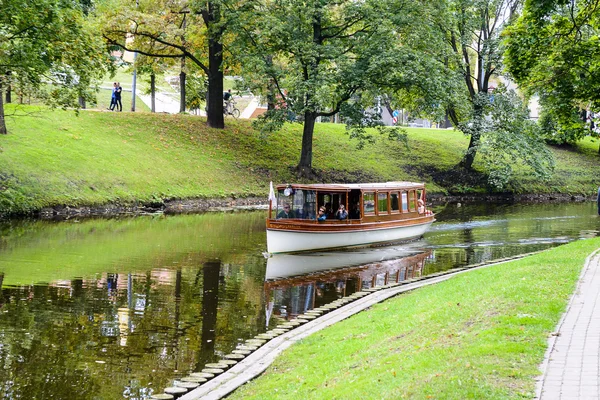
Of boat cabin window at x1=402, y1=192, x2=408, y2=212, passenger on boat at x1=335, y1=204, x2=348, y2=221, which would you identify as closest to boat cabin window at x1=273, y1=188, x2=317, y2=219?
passenger on boat at x1=335, y1=204, x2=348, y2=221

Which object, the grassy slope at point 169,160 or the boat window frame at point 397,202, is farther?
the grassy slope at point 169,160

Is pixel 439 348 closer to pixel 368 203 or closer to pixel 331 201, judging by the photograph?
pixel 331 201

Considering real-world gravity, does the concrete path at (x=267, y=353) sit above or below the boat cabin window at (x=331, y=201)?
below

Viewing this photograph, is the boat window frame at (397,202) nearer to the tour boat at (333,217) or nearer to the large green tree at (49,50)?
the tour boat at (333,217)

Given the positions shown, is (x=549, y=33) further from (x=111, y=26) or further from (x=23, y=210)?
(x=111, y=26)

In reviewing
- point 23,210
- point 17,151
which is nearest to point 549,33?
point 23,210

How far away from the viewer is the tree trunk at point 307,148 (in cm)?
4862

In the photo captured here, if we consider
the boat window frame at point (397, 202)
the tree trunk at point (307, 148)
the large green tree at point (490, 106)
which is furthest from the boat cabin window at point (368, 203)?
the large green tree at point (490, 106)

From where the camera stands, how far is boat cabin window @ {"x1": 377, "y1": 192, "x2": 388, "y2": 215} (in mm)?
32812

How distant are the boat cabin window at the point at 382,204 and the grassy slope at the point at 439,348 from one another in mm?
15703

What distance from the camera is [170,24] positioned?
4622 centimetres

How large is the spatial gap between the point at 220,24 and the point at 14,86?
17.9 meters

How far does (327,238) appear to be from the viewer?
97.6 feet

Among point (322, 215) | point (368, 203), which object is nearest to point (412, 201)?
point (368, 203)
